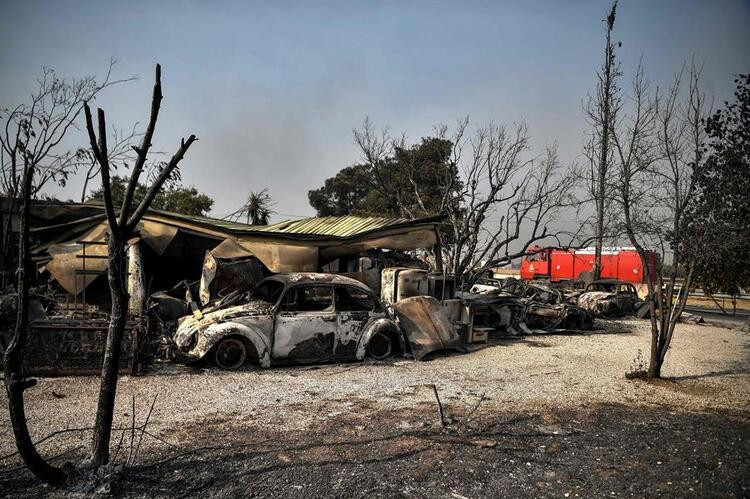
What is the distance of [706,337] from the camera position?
1331 centimetres

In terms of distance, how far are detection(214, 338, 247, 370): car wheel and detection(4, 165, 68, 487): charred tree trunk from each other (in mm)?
3995

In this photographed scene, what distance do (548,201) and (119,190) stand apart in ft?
57.2

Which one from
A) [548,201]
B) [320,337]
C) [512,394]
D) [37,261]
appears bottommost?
[512,394]

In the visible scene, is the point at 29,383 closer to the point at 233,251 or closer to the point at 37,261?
the point at 233,251

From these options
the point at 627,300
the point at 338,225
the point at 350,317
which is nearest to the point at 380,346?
the point at 350,317

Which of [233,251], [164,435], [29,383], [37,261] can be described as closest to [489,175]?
[233,251]

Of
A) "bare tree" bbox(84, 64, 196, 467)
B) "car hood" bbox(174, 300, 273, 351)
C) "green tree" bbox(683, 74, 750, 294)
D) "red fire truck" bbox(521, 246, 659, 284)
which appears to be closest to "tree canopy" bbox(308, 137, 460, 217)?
"red fire truck" bbox(521, 246, 659, 284)

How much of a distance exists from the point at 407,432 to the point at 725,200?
660cm

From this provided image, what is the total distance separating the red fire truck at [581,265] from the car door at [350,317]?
1872 cm

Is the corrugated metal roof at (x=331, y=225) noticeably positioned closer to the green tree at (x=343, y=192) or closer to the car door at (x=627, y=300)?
the car door at (x=627, y=300)

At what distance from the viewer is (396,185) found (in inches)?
939

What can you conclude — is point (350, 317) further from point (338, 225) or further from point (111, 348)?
point (338, 225)

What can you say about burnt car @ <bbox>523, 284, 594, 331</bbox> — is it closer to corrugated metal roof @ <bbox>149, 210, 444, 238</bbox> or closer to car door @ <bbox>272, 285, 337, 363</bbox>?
corrugated metal roof @ <bbox>149, 210, 444, 238</bbox>

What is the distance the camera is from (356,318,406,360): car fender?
28.1ft
